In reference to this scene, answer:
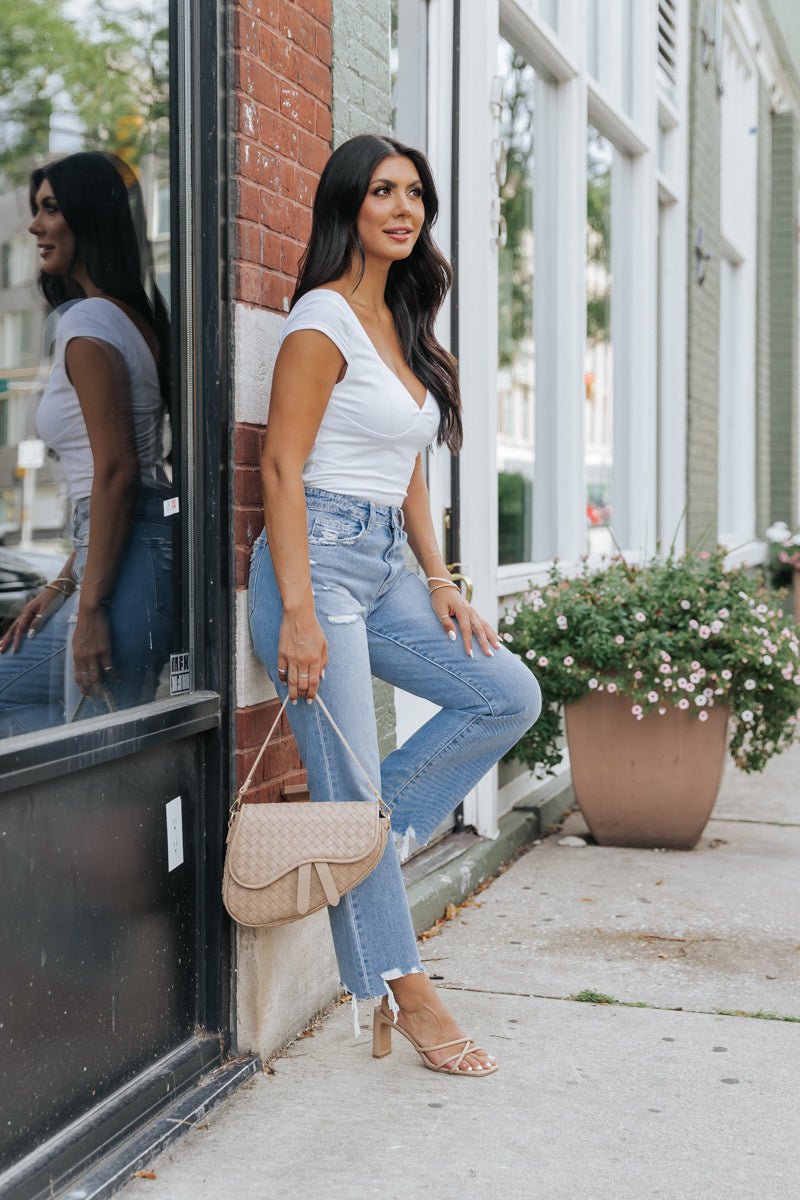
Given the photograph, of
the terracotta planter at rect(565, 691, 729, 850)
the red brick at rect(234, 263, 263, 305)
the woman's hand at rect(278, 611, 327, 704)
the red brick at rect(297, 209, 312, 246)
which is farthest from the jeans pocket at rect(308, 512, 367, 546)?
the terracotta planter at rect(565, 691, 729, 850)

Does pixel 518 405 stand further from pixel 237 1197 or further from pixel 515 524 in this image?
pixel 237 1197

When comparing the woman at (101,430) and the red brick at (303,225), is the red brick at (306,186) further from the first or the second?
the woman at (101,430)

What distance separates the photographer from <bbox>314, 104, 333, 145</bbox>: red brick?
134 inches

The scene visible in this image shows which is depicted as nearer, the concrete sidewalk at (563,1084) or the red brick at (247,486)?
the concrete sidewalk at (563,1084)

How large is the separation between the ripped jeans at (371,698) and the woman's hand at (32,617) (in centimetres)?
42

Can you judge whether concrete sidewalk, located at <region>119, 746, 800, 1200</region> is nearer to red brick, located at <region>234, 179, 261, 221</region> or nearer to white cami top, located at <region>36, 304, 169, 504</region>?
white cami top, located at <region>36, 304, 169, 504</region>

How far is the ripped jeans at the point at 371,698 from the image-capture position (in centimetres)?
292

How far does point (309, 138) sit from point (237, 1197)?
7.70 feet

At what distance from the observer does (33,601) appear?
2820 millimetres

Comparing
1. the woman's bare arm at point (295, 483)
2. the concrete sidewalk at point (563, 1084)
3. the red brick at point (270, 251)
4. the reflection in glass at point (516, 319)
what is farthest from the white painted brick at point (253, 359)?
the reflection in glass at point (516, 319)

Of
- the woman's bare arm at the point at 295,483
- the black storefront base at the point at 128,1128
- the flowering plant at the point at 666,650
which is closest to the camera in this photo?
the black storefront base at the point at 128,1128

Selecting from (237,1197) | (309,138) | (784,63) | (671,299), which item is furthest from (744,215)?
(237,1197)

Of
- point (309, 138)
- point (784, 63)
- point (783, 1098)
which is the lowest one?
point (783, 1098)

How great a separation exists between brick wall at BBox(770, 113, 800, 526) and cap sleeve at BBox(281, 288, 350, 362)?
10.8m
